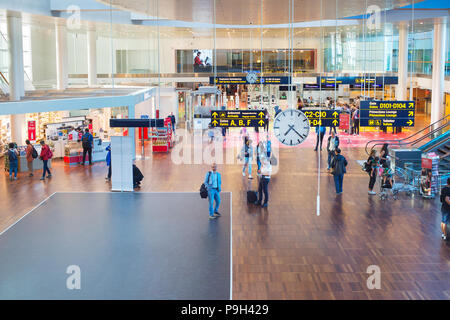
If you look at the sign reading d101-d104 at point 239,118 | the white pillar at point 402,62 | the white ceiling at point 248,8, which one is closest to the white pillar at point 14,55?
the white ceiling at point 248,8

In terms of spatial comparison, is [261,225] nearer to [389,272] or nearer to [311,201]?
[311,201]

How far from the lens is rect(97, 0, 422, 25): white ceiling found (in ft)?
60.4

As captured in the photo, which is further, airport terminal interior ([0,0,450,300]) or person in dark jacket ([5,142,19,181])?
person in dark jacket ([5,142,19,181])

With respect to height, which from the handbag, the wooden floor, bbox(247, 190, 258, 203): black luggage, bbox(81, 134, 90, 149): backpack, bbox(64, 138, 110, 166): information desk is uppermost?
bbox(81, 134, 90, 149): backpack

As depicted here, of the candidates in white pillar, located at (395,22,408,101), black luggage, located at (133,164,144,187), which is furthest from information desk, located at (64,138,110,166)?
white pillar, located at (395,22,408,101)

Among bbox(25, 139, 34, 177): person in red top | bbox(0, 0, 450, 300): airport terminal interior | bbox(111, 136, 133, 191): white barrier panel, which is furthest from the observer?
bbox(25, 139, 34, 177): person in red top

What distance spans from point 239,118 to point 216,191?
3724 millimetres

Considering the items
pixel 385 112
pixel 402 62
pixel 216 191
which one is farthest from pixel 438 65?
pixel 216 191

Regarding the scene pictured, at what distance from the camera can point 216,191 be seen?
1310 cm

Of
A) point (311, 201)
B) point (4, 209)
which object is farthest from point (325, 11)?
point (4, 209)

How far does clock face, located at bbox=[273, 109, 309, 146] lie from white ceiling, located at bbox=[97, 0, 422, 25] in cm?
671

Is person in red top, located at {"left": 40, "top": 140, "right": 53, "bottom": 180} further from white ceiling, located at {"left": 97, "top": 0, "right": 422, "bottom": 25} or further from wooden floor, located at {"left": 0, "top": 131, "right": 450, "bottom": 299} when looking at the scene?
white ceiling, located at {"left": 97, "top": 0, "right": 422, "bottom": 25}

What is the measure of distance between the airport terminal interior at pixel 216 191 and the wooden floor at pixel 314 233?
0.05 metres

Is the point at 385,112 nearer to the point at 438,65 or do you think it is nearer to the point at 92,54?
the point at 438,65
